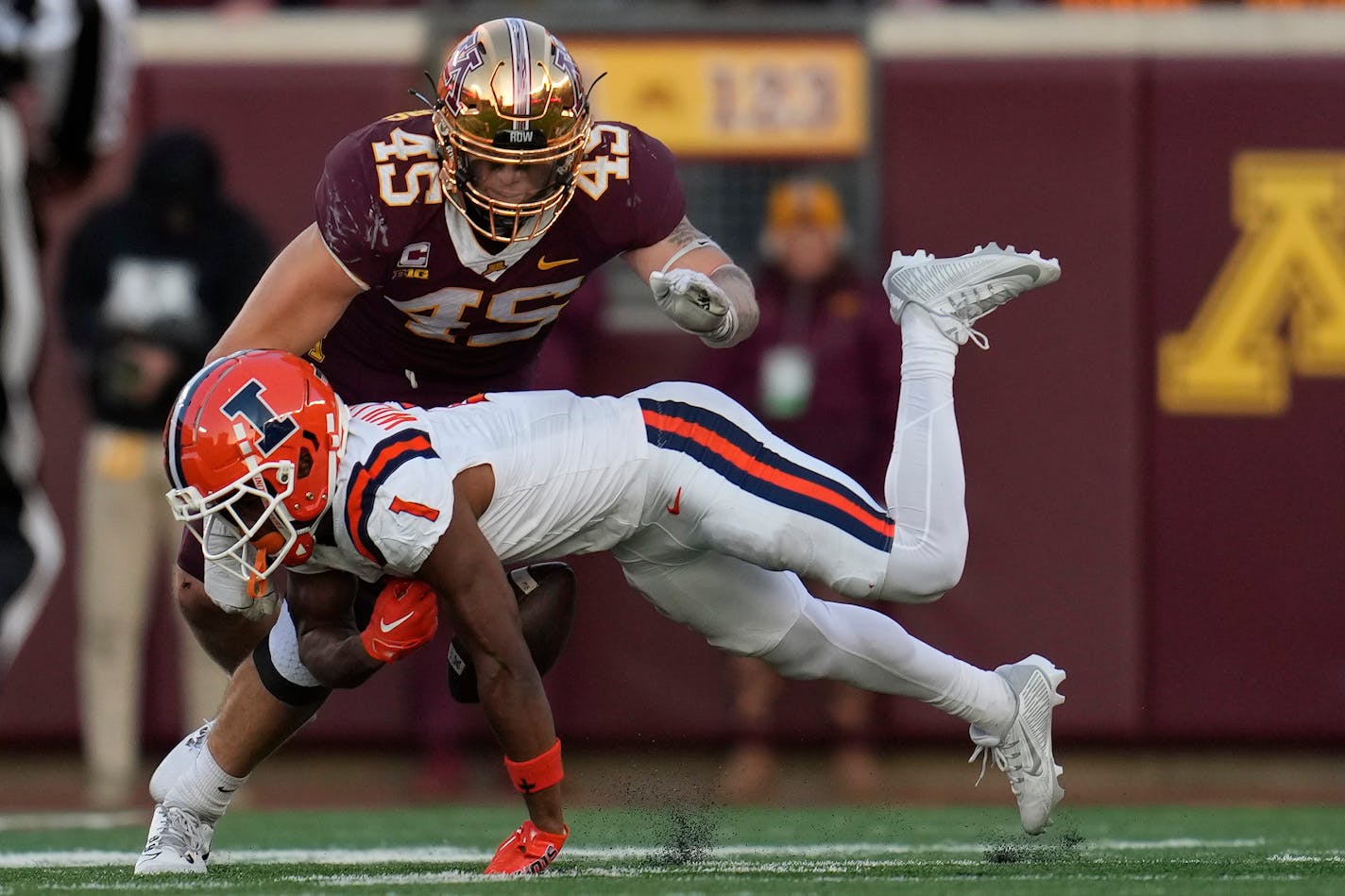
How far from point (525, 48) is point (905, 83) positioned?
2961mm

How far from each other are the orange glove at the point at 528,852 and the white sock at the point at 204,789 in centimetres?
54

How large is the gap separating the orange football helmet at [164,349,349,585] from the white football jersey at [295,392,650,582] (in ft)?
0.18

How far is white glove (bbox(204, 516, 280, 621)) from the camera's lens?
3.63 meters

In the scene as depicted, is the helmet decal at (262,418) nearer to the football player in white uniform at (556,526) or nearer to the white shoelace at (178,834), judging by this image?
the football player in white uniform at (556,526)

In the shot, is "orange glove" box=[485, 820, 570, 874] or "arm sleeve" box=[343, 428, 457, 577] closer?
"arm sleeve" box=[343, 428, 457, 577]

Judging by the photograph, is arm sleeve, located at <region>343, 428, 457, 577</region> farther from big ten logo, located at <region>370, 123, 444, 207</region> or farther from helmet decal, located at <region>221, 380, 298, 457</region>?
big ten logo, located at <region>370, 123, 444, 207</region>

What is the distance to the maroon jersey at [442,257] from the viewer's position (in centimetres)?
373

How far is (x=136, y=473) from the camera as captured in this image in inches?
239

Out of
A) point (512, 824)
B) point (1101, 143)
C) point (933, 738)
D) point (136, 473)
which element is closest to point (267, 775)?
point (136, 473)

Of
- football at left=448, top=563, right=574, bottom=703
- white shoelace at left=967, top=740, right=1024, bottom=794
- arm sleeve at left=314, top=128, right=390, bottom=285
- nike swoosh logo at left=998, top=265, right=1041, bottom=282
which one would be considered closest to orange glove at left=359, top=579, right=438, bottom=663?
football at left=448, top=563, right=574, bottom=703

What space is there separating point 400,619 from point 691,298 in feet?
2.36

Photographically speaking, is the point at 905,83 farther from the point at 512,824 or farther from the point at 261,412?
the point at 261,412

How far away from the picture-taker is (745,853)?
4.11 meters

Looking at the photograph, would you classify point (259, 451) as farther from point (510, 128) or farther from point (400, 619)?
point (510, 128)
